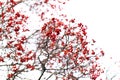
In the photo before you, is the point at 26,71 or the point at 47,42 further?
the point at 47,42

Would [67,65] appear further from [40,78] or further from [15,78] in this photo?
[15,78]

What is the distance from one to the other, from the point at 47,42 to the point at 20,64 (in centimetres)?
179

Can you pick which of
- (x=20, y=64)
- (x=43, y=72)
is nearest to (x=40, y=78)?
(x=43, y=72)

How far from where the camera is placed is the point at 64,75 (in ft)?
43.9

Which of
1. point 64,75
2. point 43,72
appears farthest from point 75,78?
point 43,72

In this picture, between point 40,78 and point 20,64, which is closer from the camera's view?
point 20,64

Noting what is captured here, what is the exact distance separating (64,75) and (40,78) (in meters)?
0.96

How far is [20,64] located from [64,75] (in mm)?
2057

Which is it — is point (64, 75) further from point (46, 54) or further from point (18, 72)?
point (18, 72)

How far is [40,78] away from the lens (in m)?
12.9

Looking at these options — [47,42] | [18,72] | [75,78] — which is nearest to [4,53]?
[18,72]

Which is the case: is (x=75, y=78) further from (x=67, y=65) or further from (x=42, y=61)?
(x=42, y=61)

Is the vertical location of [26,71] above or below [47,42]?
below

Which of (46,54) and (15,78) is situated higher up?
(46,54)
